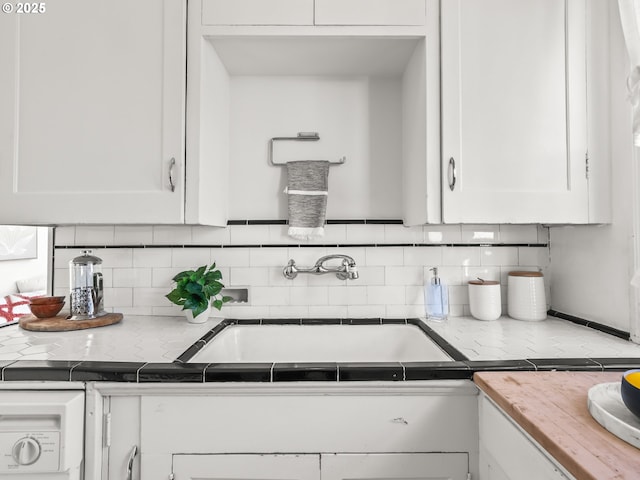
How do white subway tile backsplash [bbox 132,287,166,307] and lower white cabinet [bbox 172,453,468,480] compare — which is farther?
white subway tile backsplash [bbox 132,287,166,307]

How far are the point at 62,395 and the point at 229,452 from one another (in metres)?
0.45

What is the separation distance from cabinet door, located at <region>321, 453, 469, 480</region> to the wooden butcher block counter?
260 millimetres

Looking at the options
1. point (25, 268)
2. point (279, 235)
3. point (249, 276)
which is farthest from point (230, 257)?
point (25, 268)

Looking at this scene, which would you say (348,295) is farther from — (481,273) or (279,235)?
(481,273)

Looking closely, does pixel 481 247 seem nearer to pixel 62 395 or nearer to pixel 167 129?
pixel 167 129

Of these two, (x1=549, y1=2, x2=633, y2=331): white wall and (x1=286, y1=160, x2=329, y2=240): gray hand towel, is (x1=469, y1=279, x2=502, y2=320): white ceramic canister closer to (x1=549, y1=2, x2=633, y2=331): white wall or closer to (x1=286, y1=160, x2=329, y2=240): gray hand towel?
(x1=549, y1=2, x2=633, y2=331): white wall

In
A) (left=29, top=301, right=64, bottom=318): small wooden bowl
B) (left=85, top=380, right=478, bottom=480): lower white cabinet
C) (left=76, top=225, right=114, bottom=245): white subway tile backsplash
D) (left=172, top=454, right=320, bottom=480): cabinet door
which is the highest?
(left=76, top=225, right=114, bottom=245): white subway tile backsplash

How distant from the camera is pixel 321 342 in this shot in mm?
1518

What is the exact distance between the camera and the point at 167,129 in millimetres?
1284

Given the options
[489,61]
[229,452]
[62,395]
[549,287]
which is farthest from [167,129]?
[549,287]

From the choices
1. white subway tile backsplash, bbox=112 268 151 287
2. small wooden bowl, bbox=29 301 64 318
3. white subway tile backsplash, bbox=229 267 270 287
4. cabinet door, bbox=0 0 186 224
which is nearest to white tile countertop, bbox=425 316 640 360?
white subway tile backsplash, bbox=229 267 270 287

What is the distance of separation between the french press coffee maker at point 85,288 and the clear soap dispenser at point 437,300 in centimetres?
135

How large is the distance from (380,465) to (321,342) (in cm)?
59

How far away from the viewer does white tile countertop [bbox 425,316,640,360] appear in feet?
3.53
